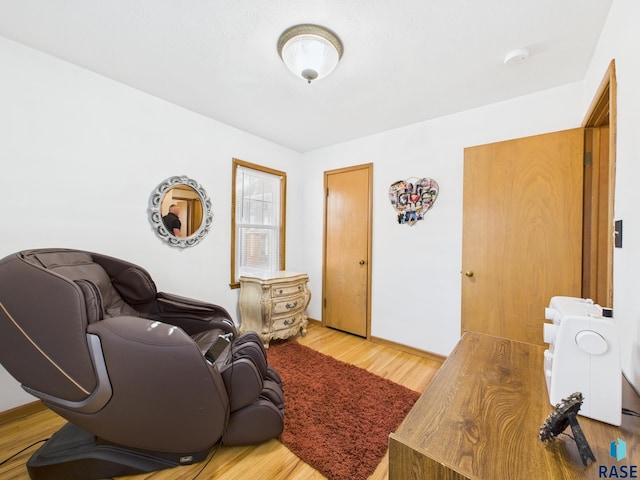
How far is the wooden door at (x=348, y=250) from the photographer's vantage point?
3.15 meters

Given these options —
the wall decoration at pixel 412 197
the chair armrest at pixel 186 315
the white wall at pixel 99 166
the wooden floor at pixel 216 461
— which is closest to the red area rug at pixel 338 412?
the wooden floor at pixel 216 461

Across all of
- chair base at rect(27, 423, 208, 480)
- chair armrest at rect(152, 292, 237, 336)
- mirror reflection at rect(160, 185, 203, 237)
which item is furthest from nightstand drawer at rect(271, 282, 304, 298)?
chair base at rect(27, 423, 208, 480)

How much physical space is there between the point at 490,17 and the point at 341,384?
103 inches

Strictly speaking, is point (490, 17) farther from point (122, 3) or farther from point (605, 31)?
point (122, 3)

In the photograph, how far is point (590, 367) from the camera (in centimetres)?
71

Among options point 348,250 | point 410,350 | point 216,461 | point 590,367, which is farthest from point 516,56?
point 216,461

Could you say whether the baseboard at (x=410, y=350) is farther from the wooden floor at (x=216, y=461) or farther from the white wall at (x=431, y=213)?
the wooden floor at (x=216, y=461)

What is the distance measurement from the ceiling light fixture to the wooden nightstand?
193cm

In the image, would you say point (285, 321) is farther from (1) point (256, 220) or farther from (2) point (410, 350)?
(2) point (410, 350)

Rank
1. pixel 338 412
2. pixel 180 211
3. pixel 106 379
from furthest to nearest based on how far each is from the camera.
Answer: pixel 180 211 → pixel 338 412 → pixel 106 379

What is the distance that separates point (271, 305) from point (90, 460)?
1.66 metres

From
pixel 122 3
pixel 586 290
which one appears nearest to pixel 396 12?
pixel 122 3

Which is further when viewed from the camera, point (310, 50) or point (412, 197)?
point (412, 197)

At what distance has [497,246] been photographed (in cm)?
209
